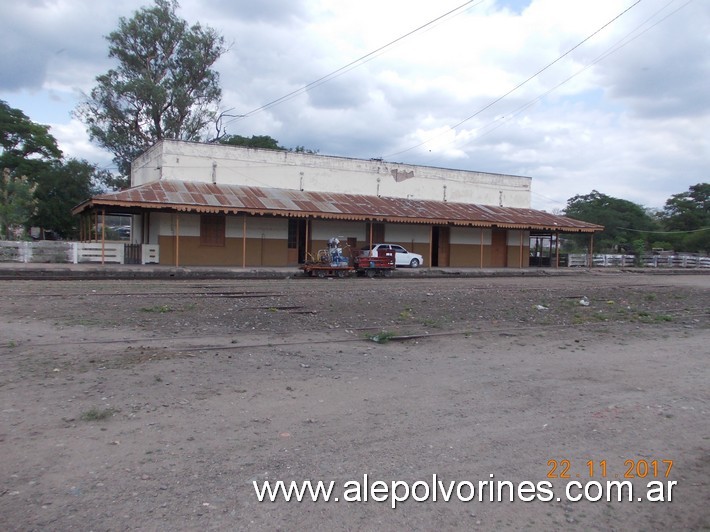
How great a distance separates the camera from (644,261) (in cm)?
4797

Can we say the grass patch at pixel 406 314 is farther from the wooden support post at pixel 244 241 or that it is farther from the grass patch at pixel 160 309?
the wooden support post at pixel 244 241

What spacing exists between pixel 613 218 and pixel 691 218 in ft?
35.1

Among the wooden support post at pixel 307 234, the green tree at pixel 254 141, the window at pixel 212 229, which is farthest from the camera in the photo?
the green tree at pixel 254 141

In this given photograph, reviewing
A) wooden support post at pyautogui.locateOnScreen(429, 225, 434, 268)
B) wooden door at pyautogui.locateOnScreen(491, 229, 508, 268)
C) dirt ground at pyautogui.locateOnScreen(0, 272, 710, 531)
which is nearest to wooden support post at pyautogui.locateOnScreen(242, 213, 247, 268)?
wooden support post at pyautogui.locateOnScreen(429, 225, 434, 268)

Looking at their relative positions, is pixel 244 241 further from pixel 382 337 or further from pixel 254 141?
pixel 254 141

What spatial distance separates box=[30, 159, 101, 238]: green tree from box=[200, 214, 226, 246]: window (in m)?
21.4

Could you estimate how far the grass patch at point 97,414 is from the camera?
516 cm

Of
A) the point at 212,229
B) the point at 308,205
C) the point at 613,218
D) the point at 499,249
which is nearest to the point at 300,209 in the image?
the point at 308,205

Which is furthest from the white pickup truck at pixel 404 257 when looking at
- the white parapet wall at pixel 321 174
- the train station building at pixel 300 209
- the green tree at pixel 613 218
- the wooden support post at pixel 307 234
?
the green tree at pixel 613 218

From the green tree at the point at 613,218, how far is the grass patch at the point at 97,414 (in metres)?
58.0

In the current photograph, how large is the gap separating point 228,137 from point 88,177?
1332cm

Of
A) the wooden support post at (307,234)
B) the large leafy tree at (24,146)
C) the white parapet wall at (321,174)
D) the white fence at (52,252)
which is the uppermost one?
the large leafy tree at (24,146)

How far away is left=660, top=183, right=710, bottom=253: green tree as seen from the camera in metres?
60.2

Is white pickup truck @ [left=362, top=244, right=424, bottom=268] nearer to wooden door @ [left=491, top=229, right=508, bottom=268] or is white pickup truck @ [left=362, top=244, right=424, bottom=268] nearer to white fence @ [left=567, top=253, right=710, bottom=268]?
wooden door @ [left=491, top=229, right=508, bottom=268]
